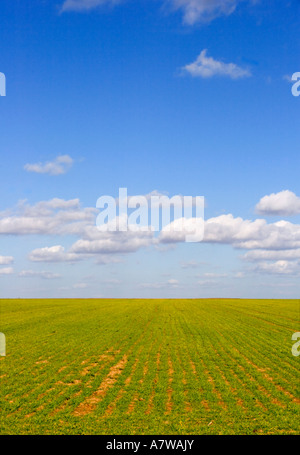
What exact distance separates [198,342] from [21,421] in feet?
69.1

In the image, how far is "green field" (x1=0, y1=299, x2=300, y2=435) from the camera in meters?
17.1

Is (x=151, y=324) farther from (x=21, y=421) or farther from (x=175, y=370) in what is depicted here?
(x=21, y=421)

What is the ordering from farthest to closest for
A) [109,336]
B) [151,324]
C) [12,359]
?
[151,324]
[109,336]
[12,359]

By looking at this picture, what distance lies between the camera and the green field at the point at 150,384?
56.0 ft

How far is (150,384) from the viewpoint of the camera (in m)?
22.5

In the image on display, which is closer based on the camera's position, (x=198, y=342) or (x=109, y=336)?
(x=198, y=342)

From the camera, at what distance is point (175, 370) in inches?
1008
